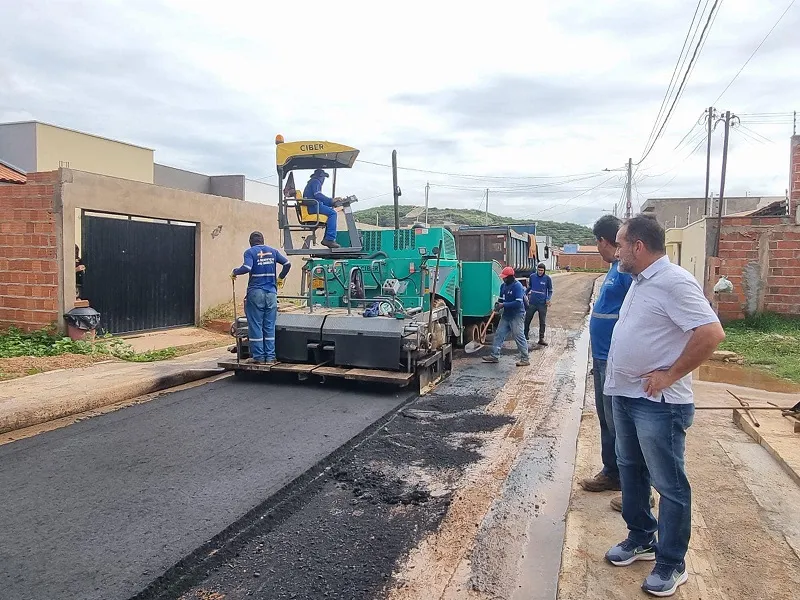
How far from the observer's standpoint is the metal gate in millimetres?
10531

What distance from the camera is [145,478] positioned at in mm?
4402

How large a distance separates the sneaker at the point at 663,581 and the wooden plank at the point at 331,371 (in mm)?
4640

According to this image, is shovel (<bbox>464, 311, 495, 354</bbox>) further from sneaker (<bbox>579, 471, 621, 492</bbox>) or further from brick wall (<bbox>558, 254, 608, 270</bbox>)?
brick wall (<bbox>558, 254, 608, 270</bbox>)

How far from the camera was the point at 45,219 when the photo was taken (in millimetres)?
9469

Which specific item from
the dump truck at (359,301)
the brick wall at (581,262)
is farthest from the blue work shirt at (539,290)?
the brick wall at (581,262)

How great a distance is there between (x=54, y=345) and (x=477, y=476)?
7246 millimetres

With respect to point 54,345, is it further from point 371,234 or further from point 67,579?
point 67,579

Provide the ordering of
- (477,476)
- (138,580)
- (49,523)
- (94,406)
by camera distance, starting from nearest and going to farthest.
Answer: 1. (138,580)
2. (49,523)
3. (477,476)
4. (94,406)

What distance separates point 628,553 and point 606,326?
1445 mm

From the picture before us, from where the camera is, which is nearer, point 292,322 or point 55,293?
point 292,322

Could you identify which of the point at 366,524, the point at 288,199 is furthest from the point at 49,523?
the point at 288,199

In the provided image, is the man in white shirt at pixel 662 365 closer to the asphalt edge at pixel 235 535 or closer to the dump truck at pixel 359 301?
the asphalt edge at pixel 235 535

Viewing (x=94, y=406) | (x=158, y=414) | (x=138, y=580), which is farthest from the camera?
(x=94, y=406)

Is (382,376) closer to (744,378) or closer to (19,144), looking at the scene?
(744,378)
